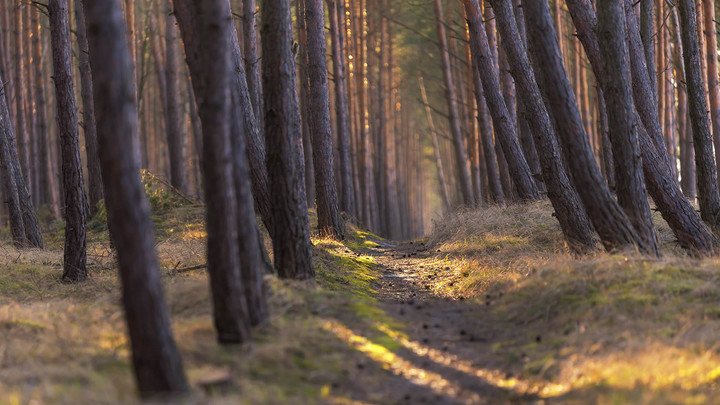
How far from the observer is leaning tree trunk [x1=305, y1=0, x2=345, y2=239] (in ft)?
45.4

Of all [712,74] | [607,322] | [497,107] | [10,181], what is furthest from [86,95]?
[712,74]

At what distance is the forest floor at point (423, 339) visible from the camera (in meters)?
4.40

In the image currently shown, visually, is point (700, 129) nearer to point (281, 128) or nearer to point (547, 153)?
point (547, 153)

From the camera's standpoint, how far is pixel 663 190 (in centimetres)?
917

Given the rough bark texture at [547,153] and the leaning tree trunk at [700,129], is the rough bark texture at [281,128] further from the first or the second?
the leaning tree trunk at [700,129]

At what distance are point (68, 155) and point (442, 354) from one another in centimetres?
644

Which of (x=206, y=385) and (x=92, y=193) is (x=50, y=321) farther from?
(x=92, y=193)

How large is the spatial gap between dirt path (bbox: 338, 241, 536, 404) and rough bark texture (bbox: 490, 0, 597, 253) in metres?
2.12

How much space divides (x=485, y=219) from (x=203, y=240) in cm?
562

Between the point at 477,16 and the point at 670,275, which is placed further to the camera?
the point at 477,16

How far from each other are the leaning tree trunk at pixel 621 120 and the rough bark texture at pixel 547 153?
0.90 meters

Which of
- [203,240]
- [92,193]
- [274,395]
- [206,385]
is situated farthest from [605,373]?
[92,193]

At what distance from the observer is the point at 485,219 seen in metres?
13.7

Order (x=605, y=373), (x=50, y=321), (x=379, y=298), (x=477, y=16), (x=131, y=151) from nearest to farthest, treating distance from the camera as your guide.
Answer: (x=131, y=151) → (x=605, y=373) → (x=50, y=321) → (x=379, y=298) → (x=477, y=16)
